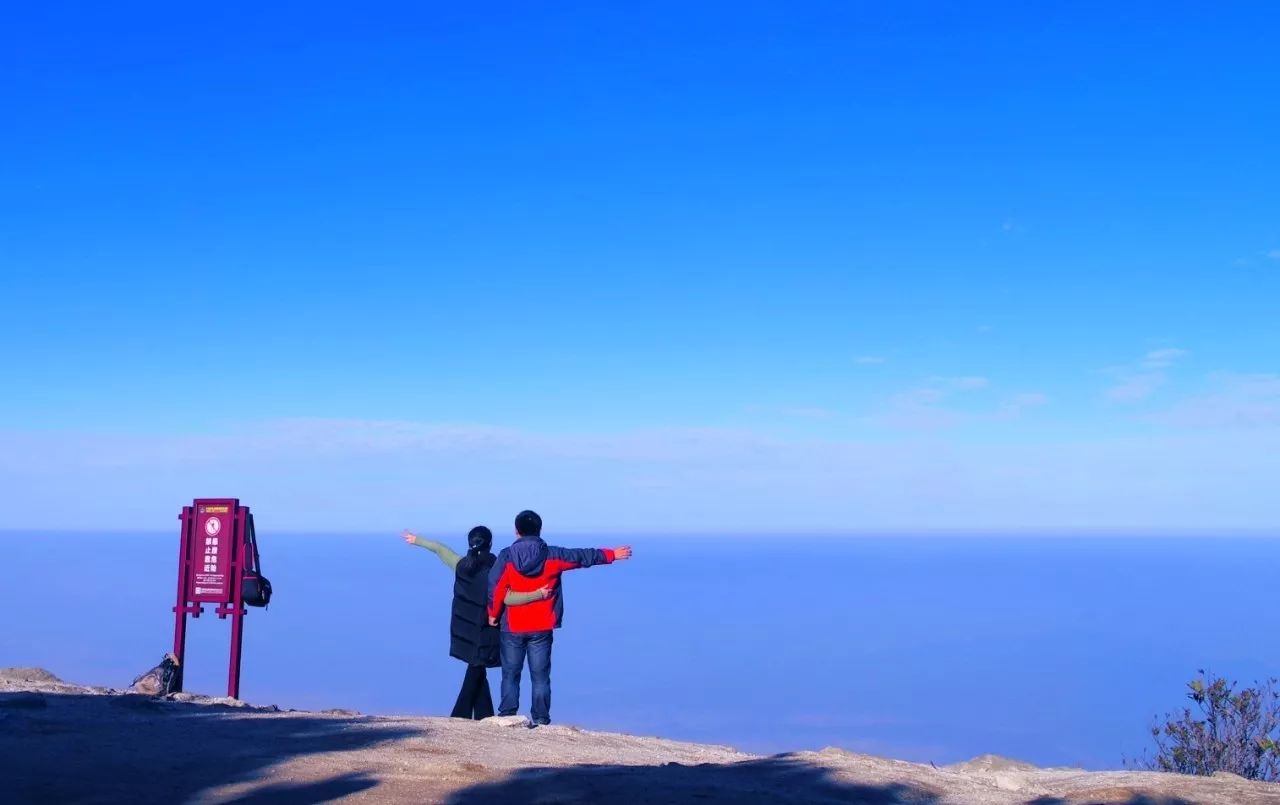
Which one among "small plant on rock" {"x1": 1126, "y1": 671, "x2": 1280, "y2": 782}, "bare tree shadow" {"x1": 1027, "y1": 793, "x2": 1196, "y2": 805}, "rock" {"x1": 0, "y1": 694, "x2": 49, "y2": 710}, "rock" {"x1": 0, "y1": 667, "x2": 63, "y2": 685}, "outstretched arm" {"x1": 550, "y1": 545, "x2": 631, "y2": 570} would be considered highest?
"outstretched arm" {"x1": 550, "y1": 545, "x2": 631, "y2": 570}

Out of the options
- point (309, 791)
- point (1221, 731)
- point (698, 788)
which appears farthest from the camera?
point (1221, 731)

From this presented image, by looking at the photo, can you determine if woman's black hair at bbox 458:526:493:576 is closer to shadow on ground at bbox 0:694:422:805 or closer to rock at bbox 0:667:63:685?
shadow on ground at bbox 0:694:422:805

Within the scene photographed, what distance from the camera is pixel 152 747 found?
7.05 m

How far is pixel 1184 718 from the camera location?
539 inches

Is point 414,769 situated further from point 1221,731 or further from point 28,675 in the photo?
point 1221,731

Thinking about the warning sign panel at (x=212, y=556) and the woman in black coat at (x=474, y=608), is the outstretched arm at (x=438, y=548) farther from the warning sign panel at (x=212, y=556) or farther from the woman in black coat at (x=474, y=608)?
the warning sign panel at (x=212, y=556)

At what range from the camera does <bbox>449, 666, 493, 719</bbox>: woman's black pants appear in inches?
412

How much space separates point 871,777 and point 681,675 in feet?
436

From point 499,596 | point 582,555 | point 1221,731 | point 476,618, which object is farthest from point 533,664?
point 1221,731

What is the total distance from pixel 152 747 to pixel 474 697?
3966 mm

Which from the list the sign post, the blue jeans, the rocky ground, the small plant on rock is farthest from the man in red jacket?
the small plant on rock

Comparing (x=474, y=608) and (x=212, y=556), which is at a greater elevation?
(x=212, y=556)

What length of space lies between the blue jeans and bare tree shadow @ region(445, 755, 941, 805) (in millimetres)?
2324

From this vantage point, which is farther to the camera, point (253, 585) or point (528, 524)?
point (253, 585)
